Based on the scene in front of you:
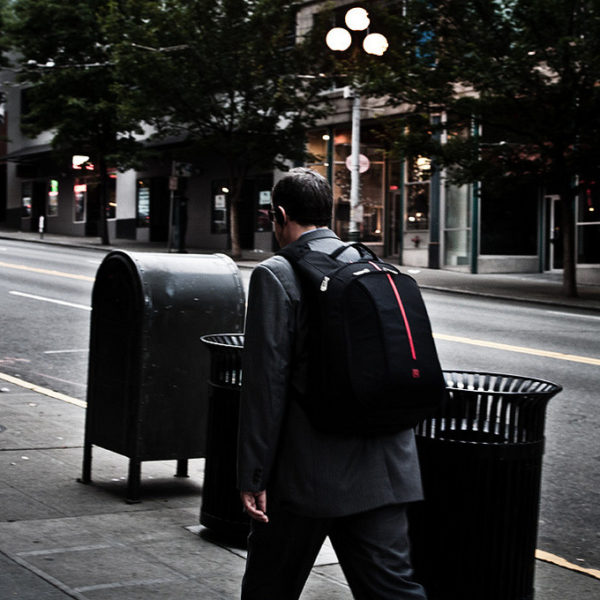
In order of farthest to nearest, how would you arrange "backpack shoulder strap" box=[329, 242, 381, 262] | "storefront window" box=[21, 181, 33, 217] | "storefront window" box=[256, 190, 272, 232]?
"storefront window" box=[21, 181, 33, 217]
"storefront window" box=[256, 190, 272, 232]
"backpack shoulder strap" box=[329, 242, 381, 262]

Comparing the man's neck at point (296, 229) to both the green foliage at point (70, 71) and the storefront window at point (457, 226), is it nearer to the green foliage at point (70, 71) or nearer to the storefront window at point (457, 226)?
the storefront window at point (457, 226)

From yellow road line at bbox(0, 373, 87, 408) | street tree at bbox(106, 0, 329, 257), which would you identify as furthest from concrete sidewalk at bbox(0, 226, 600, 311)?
yellow road line at bbox(0, 373, 87, 408)

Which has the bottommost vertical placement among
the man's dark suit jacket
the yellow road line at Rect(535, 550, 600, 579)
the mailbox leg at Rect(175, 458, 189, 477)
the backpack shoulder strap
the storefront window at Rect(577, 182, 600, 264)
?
the yellow road line at Rect(535, 550, 600, 579)

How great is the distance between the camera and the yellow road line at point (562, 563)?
518cm

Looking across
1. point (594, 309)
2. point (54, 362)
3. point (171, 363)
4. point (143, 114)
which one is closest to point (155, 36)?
point (143, 114)

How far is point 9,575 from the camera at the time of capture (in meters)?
4.53

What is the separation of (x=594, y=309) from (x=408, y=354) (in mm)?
17300

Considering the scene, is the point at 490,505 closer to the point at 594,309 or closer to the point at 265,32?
the point at 594,309

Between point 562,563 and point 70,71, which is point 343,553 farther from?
point 70,71

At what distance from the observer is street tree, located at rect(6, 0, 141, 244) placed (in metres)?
38.9

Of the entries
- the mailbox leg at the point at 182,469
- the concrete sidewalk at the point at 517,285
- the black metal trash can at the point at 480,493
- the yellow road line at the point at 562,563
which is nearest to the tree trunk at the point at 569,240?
the concrete sidewalk at the point at 517,285

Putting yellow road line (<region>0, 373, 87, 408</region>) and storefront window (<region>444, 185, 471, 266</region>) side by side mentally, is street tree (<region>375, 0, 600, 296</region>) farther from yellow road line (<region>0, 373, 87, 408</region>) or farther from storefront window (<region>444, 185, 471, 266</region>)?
yellow road line (<region>0, 373, 87, 408</region>)

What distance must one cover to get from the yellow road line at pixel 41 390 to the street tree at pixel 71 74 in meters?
28.6

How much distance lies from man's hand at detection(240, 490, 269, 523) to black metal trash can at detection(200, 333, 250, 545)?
1700 mm
